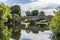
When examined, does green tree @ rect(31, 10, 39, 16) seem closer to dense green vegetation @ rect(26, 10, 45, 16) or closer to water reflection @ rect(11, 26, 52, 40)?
dense green vegetation @ rect(26, 10, 45, 16)

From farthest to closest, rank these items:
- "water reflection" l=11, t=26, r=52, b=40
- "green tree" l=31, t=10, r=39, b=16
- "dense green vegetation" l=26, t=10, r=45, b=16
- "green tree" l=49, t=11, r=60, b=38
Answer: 1. "green tree" l=31, t=10, r=39, b=16
2. "dense green vegetation" l=26, t=10, r=45, b=16
3. "water reflection" l=11, t=26, r=52, b=40
4. "green tree" l=49, t=11, r=60, b=38

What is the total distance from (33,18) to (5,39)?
3192cm

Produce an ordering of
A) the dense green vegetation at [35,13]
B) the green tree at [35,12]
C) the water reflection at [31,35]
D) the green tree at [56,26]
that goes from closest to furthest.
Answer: the green tree at [56,26] < the water reflection at [31,35] < the dense green vegetation at [35,13] < the green tree at [35,12]

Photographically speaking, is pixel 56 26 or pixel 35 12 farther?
pixel 35 12

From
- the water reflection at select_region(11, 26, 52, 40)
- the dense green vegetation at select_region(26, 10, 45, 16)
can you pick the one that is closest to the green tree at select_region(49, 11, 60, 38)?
the water reflection at select_region(11, 26, 52, 40)

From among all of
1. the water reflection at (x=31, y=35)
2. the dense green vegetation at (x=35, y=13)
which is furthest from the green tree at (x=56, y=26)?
the dense green vegetation at (x=35, y=13)

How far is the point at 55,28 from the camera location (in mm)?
22766

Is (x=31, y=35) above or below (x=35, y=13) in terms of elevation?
above

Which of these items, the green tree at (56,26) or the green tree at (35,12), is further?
the green tree at (35,12)

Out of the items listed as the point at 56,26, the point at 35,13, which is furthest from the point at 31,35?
the point at 35,13

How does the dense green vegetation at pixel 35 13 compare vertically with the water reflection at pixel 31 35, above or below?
below

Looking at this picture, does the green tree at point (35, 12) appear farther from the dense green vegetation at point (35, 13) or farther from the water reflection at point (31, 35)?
the water reflection at point (31, 35)

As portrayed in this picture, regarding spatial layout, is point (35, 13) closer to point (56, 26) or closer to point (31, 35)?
point (31, 35)

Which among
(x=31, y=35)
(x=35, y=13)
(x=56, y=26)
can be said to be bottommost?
(x=35, y=13)
